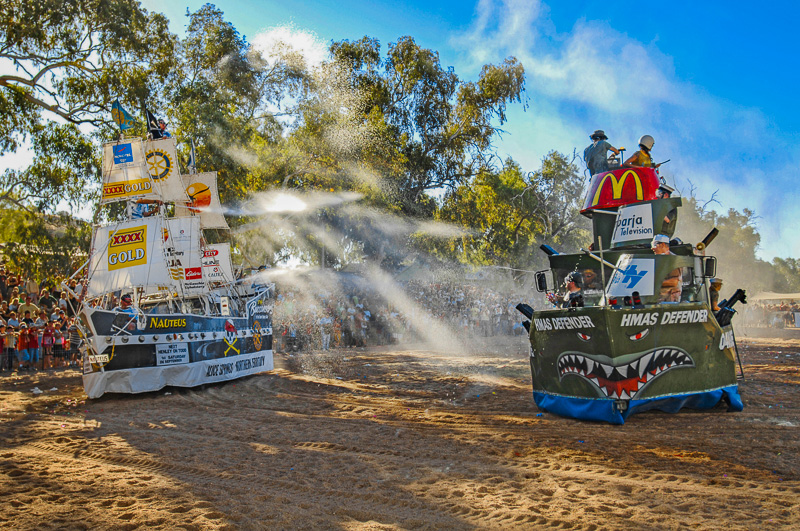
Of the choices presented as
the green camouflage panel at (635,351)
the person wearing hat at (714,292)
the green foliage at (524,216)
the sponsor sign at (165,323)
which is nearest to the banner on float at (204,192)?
the sponsor sign at (165,323)

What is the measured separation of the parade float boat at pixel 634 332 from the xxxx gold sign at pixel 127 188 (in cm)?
1203

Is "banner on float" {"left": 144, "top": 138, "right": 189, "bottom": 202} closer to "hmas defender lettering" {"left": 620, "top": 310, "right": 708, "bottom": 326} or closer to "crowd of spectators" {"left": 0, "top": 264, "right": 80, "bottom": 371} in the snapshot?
"crowd of spectators" {"left": 0, "top": 264, "right": 80, "bottom": 371}

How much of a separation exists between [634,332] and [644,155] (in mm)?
4588

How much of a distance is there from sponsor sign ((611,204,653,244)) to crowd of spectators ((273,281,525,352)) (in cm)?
1900

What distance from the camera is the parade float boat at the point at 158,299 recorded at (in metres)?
12.7

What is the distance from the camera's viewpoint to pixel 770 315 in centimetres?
4691

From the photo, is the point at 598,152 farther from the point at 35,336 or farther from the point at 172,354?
the point at 35,336

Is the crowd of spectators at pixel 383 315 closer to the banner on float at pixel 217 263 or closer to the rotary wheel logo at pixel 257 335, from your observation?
the banner on float at pixel 217 263

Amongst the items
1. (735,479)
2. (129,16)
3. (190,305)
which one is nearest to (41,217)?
(129,16)

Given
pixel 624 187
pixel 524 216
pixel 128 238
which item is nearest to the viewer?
pixel 624 187

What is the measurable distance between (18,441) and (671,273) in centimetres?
1079

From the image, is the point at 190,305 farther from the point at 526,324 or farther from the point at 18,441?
the point at 526,324

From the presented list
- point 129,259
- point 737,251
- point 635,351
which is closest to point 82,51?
point 129,259

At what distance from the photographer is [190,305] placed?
55.7ft
